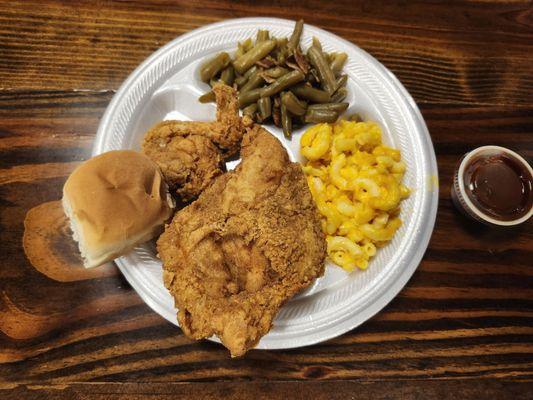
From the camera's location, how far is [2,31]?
237cm

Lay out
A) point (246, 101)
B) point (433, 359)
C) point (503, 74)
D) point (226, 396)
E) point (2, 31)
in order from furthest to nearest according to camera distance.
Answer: point (503, 74)
point (2, 31)
point (246, 101)
point (433, 359)
point (226, 396)

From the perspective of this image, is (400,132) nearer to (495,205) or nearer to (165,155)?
(495,205)

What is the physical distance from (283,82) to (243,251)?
0.96m

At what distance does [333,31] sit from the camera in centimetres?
251

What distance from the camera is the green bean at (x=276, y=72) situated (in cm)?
209

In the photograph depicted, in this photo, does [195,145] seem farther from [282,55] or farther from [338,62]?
[338,62]

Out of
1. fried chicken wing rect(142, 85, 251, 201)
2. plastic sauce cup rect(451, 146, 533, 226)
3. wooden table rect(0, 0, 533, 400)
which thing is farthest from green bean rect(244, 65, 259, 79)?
plastic sauce cup rect(451, 146, 533, 226)

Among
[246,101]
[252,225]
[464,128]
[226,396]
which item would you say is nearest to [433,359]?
[226,396]

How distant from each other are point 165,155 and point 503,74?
7.34 feet

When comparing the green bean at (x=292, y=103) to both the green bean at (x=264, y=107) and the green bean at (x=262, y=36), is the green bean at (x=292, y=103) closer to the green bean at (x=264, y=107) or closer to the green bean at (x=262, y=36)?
the green bean at (x=264, y=107)

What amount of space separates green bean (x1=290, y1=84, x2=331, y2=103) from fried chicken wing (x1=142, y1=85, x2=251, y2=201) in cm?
39

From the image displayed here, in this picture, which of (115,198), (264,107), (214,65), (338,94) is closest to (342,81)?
(338,94)

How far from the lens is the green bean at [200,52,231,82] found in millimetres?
2152

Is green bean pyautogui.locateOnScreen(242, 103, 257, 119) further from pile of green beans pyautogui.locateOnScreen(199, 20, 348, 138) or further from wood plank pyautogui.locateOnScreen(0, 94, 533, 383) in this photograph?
wood plank pyautogui.locateOnScreen(0, 94, 533, 383)
